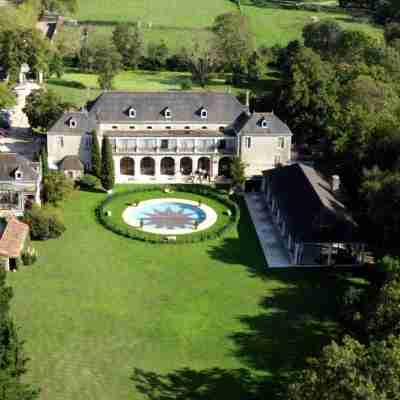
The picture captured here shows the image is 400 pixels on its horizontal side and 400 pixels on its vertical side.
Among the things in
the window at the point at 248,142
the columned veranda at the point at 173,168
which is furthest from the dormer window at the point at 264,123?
the columned veranda at the point at 173,168

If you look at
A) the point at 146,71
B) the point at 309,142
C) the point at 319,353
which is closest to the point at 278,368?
the point at 319,353

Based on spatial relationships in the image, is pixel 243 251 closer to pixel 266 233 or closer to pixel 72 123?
pixel 266 233

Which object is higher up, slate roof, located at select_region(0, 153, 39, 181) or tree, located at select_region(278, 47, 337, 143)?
tree, located at select_region(278, 47, 337, 143)

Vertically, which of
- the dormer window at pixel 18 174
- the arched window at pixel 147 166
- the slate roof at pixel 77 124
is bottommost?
the arched window at pixel 147 166

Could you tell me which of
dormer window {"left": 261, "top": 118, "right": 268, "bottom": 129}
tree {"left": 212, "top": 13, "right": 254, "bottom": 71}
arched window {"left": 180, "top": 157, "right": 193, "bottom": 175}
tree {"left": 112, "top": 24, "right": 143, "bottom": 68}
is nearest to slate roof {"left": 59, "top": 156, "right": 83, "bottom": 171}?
arched window {"left": 180, "top": 157, "right": 193, "bottom": 175}

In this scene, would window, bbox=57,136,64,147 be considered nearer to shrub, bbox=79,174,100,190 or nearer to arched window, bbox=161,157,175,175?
shrub, bbox=79,174,100,190

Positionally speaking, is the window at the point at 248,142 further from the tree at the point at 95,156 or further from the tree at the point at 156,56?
the tree at the point at 156,56

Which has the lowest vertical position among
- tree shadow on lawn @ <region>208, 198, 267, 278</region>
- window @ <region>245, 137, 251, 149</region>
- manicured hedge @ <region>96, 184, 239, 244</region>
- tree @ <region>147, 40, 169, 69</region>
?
tree shadow on lawn @ <region>208, 198, 267, 278</region>

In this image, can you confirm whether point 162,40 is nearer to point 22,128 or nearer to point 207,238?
point 22,128
